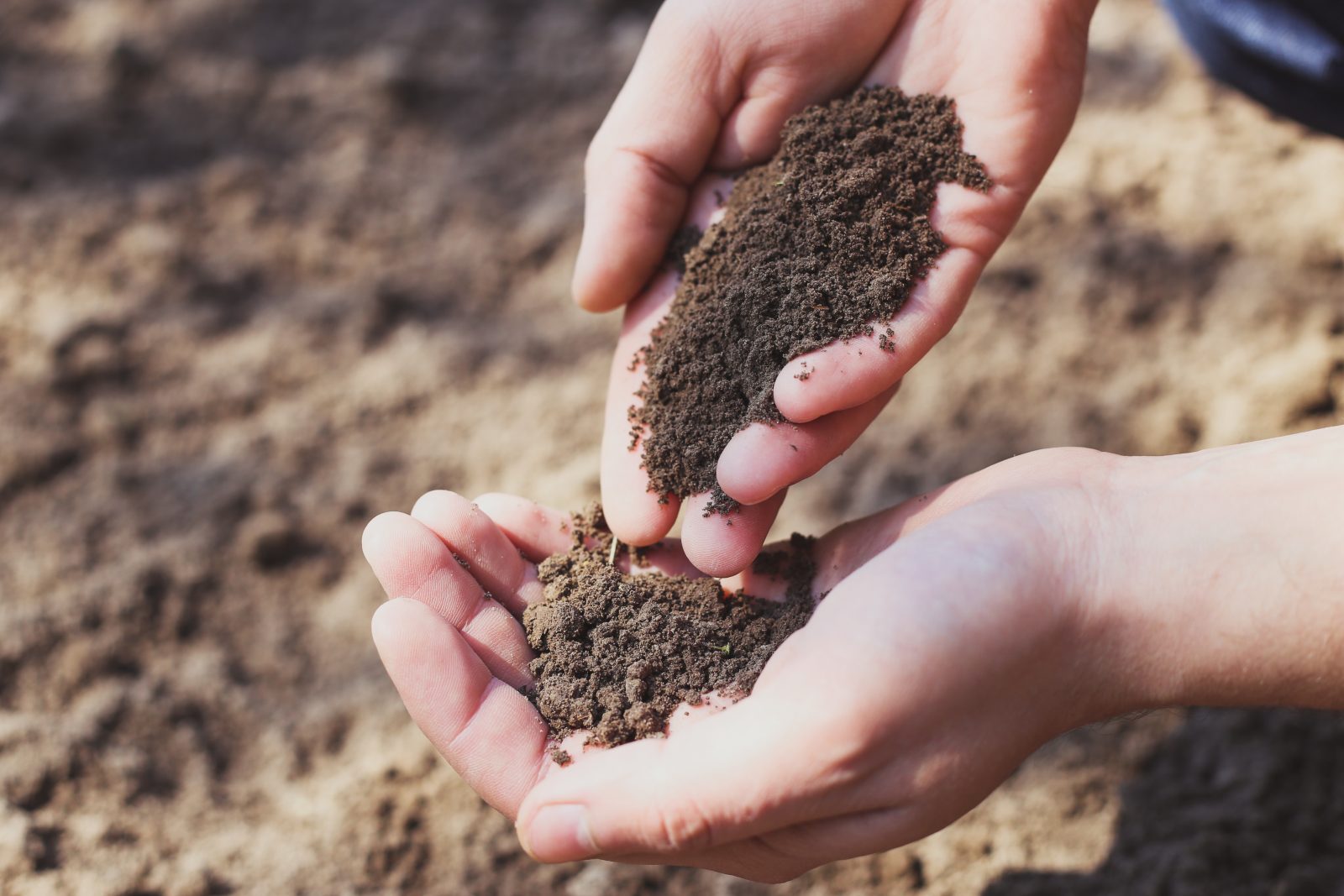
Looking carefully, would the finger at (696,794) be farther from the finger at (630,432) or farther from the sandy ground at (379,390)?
the sandy ground at (379,390)

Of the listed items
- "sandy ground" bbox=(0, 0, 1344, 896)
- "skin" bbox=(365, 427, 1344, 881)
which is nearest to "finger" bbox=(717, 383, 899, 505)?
"skin" bbox=(365, 427, 1344, 881)

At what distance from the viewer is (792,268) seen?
1805mm

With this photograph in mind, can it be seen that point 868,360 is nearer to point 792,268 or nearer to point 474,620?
point 792,268

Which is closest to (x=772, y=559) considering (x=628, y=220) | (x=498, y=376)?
(x=628, y=220)

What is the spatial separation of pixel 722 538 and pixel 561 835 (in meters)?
0.56

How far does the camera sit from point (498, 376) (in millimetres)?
2656

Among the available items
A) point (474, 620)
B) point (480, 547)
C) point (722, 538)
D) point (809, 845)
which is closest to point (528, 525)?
point (480, 547)

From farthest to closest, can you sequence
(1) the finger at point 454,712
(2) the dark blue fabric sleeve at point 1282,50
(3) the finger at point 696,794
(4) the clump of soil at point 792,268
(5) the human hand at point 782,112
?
(2) the dark blue fabric sleeve at point 1282,50
(5) the human hand at point 782,112
(4) the clump of soil at point 792,268
(1) the finger at point 454,712
(3) the finger at point 696,794

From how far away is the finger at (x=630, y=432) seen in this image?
1.76 metres

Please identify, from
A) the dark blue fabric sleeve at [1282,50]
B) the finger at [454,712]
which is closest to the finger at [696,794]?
the finger at [454,712]

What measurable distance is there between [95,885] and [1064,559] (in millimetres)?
1747

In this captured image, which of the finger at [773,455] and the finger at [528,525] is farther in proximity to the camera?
the finger at [528,525]

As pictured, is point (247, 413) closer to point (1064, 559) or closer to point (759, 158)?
point (759, 158)

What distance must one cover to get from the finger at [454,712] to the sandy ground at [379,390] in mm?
545
